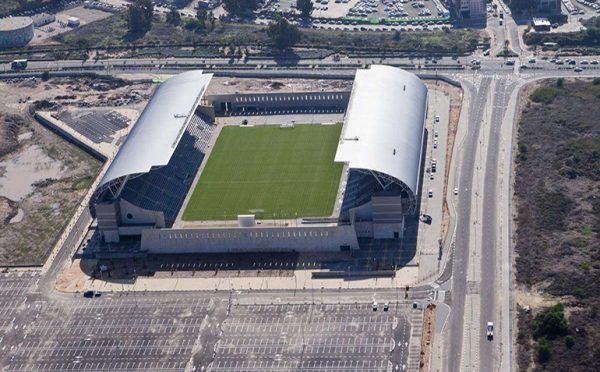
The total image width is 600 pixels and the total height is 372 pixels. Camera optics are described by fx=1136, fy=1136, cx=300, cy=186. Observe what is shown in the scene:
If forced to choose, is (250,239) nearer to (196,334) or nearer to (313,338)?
(196,334)

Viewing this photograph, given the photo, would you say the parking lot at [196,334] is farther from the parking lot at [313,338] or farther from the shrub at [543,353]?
the shrub at [543,353]

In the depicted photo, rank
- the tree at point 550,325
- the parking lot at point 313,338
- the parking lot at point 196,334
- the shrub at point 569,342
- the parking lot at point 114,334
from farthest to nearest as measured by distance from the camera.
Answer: the parking lot at point 114,334
the parking lot at point 196,334
the parking lot at point 313,338
the tree at point 550,325
the shrub at point 569,342

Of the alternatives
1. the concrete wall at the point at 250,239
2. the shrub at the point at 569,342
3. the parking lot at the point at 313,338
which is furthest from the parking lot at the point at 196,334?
the shrub at the point at 569,342

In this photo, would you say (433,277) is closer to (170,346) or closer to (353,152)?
(353,152)

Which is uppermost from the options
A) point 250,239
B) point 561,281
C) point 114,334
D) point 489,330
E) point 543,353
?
point 250,239

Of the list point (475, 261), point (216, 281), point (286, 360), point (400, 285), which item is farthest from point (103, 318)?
point (475, 261)

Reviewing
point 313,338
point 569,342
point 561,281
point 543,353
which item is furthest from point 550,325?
point 313,338

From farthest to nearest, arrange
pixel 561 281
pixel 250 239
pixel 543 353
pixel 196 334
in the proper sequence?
pixel 250 239, pixel 561 281, pixel 196 334, pixel 543 353
